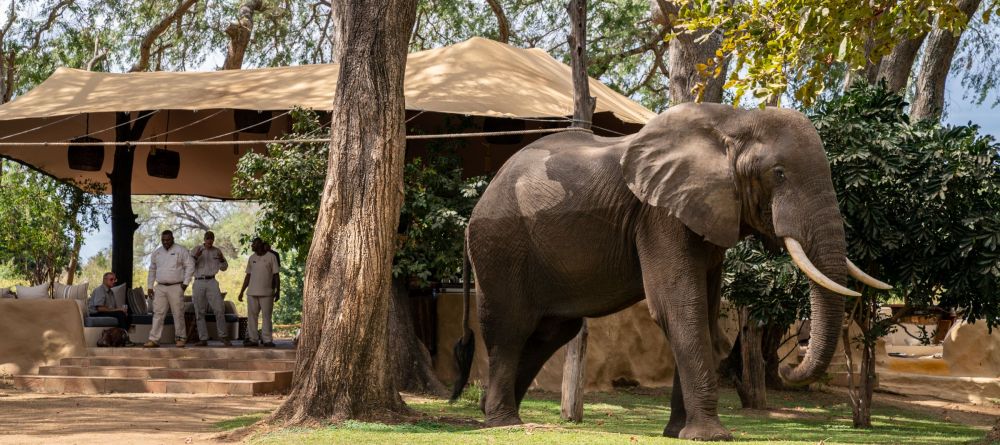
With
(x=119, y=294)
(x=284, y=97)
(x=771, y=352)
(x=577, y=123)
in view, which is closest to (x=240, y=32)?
→ (x=119, y=294)

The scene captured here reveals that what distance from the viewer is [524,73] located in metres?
16.8

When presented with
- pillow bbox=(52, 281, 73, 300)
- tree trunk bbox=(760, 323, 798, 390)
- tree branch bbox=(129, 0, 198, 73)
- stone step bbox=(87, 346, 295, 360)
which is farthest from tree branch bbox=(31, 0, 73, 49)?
tree trunk bbox=(760, 323, 798, 390)

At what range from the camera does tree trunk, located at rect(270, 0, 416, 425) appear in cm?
939

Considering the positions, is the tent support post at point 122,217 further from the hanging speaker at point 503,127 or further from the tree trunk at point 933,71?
the tree trunk at point 933,71

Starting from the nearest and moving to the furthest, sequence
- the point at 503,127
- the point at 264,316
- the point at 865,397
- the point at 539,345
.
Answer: the point at 539,345
the point at 865,397
the point at 503,127
the point at 264,316

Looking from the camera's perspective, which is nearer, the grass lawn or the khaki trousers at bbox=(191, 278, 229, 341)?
the grass lawn

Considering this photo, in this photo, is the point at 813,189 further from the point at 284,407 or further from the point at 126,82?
the point at 126,82

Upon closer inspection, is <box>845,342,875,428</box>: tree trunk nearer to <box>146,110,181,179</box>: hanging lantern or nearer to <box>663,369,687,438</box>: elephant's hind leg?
<box>663,369,687,438</box>: elephant's hind leg

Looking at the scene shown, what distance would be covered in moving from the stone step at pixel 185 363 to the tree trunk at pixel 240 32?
11.3m

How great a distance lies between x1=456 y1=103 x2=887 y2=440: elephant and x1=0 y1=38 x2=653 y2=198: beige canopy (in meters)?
5.40

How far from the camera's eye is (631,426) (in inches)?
440

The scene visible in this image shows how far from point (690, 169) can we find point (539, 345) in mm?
2357

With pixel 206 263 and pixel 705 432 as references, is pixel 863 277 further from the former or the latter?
pixel 206 263

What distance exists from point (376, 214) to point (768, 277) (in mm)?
4619
